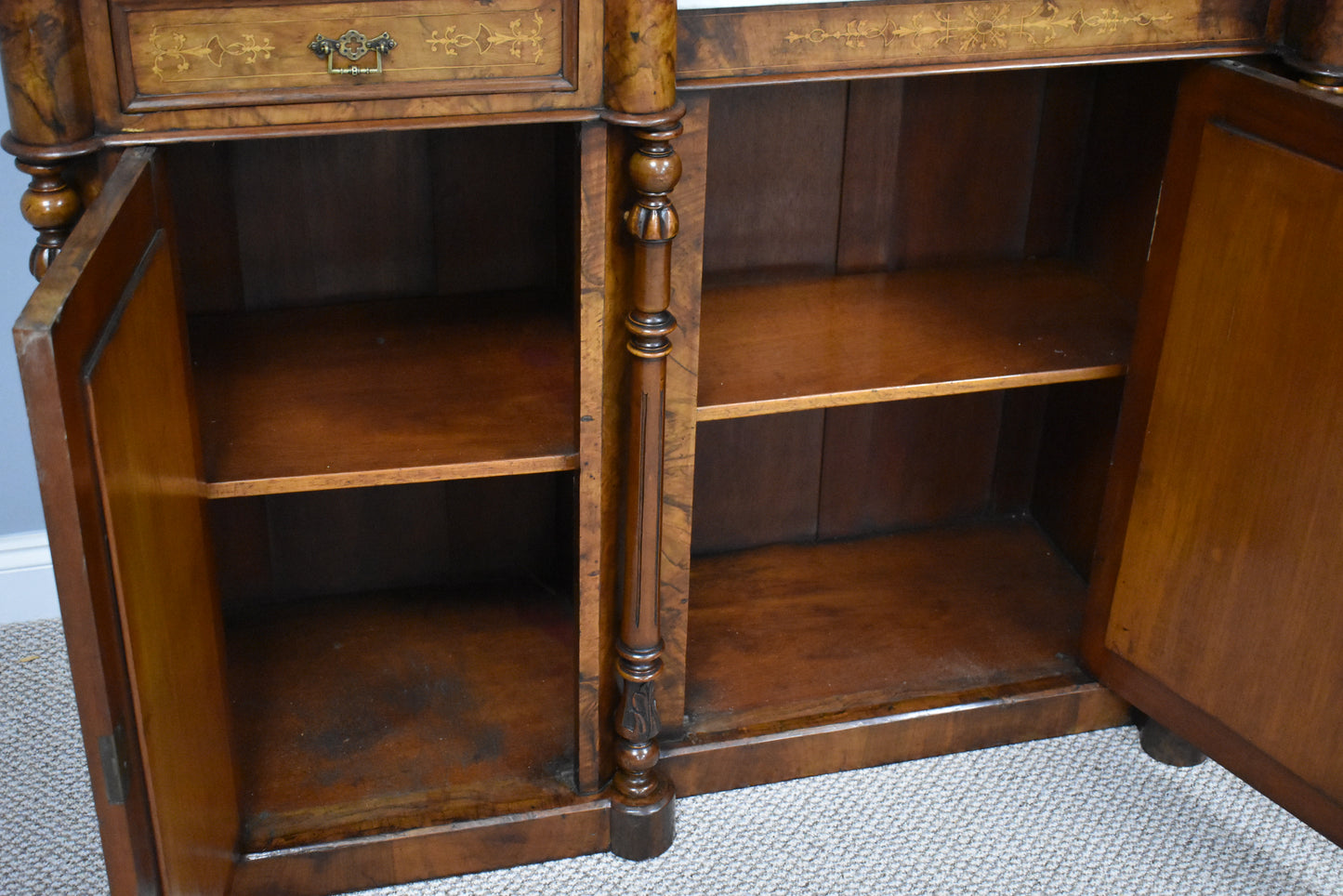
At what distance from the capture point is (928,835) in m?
1.56

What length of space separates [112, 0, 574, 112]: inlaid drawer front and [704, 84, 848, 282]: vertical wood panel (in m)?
0.49

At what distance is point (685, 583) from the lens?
4.79 feet

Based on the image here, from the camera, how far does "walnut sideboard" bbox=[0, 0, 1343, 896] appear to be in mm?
1083

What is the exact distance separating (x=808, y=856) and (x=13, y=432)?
1.09 meters

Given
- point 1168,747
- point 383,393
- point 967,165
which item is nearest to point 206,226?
point 383,393

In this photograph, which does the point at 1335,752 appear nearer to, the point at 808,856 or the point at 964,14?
the point at 808,856

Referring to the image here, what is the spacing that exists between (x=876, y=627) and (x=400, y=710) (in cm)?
58

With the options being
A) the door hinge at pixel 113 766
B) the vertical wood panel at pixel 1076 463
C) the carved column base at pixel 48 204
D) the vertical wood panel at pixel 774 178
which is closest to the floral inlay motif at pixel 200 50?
the carved column base at pixel 48 204

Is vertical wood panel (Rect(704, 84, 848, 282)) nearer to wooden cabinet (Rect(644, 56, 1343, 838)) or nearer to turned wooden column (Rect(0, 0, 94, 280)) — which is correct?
wooden cabinet (Rect(644, 56, 1343, 838))

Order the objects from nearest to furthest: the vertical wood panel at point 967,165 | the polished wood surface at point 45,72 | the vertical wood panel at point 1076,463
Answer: the polished wood surface at point 45,72 < the vertical wood panel at point 967,165 < the vertical wood panel at point 1076,463

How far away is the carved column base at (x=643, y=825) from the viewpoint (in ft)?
4.88

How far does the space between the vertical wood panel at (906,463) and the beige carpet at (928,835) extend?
0.38 metres

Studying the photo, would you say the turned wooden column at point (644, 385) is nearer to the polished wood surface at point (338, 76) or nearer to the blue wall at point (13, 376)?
Result: the polished wood surface at point (338, 76)

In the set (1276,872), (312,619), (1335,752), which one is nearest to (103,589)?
(312,619)
